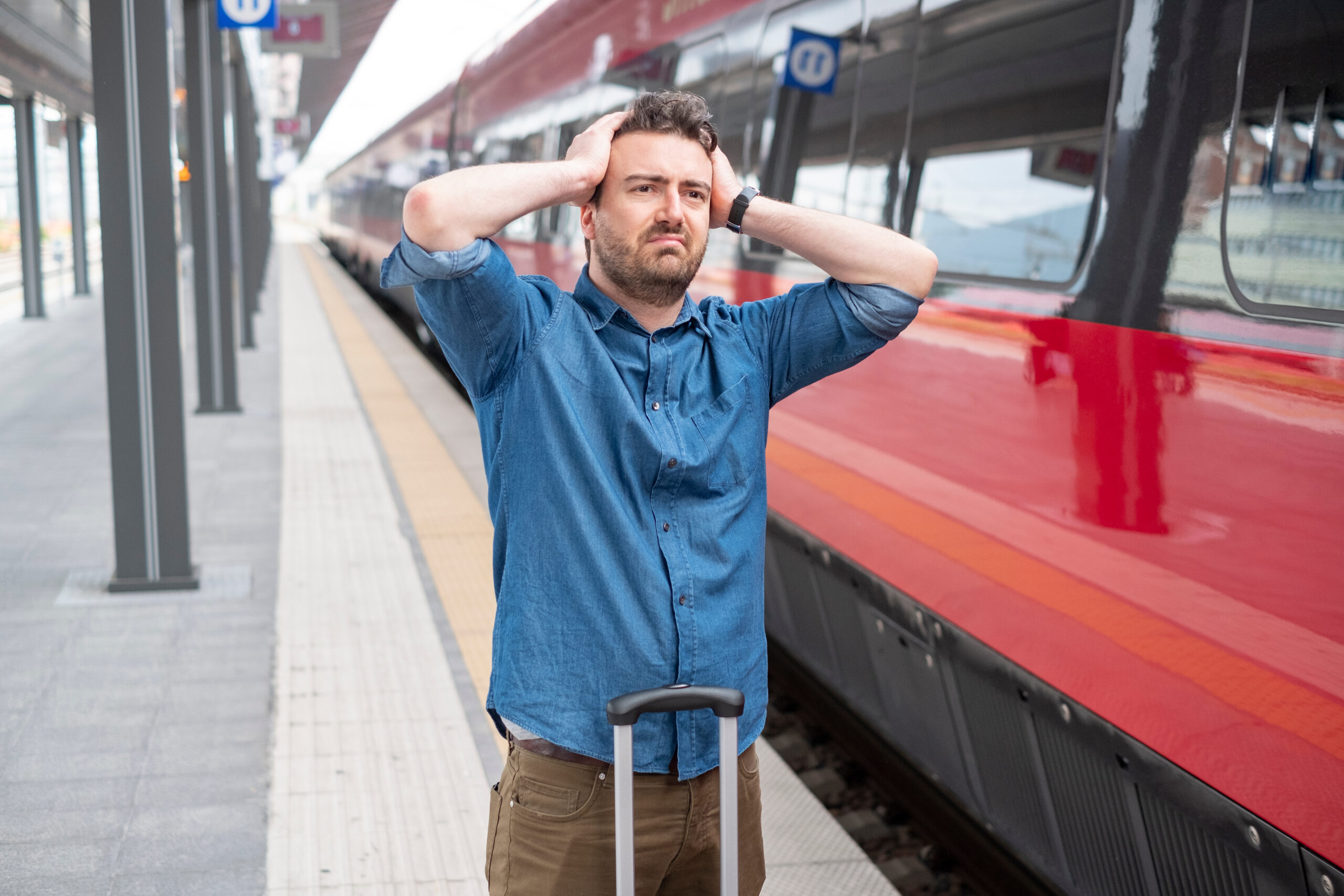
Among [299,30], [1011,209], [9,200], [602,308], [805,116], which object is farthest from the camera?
[9,200]

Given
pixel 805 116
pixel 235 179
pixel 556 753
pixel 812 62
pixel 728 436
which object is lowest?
pixel 556 753

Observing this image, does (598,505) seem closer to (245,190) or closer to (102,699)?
(102,699)

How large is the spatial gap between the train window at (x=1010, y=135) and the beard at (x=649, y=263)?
1.32m

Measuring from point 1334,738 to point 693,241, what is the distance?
1.33 metres

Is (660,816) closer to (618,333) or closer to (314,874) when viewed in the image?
(618,333)

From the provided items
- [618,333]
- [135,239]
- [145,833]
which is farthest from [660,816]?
[135,239]

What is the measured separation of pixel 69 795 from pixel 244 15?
476 centimetres

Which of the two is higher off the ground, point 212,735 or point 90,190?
point 90,190

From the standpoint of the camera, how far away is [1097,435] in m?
2.54

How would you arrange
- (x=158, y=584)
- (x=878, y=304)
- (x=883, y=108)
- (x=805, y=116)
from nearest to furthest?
(x=878, y=304)
(x=883, y=108)
(x=805, y=116)
(x=158, y=584)

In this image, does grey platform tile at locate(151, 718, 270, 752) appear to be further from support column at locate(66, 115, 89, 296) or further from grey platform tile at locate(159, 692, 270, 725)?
support column at locate(66, 115, 89, 296)

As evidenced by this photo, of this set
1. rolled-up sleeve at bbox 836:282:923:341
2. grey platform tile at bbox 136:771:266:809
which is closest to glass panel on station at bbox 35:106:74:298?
grey platform tile at bbox 136:771:266:809

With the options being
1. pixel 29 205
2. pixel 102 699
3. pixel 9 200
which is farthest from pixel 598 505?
pixel 9 200

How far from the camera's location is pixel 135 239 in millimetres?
4746
